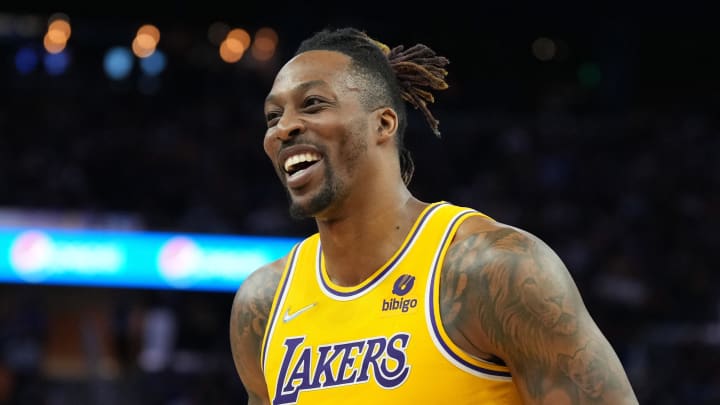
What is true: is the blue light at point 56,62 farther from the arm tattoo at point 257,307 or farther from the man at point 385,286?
the man at point 385,286

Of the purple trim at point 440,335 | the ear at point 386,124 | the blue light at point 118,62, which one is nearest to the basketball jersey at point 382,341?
the purple trim at point 440,335

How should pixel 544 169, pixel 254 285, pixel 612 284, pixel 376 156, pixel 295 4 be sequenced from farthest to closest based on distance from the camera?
pixel 295 4 < pixel 544 169 < pixel 612 284 < pixel 254 285 < pixel 376 156

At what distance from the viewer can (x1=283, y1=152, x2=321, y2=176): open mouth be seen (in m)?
3.00

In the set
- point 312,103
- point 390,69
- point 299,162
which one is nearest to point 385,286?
point 299,162

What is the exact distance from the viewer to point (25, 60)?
745 inches

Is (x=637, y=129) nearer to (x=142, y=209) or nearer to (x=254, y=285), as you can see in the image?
(x=142, y=209)

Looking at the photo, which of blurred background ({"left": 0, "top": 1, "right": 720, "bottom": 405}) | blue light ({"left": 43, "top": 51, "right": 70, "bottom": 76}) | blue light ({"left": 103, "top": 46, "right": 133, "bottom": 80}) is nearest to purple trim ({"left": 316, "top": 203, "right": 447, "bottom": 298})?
blurred background ({"left": 0, "top": 1, "right": 720, "bottom": 405})

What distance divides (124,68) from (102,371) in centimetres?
777

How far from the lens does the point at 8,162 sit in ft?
48.8

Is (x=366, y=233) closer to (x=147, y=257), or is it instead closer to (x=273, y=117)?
(x=273, y=117)

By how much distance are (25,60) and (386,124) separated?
1691cm

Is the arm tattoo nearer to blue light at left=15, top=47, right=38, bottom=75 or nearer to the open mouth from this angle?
the open mouth

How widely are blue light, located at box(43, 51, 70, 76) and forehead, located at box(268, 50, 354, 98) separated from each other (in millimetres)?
16099

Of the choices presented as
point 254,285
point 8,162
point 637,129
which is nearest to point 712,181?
point 637,129
